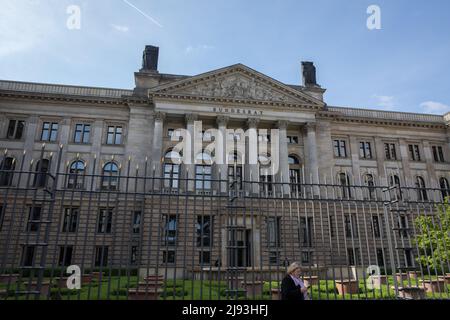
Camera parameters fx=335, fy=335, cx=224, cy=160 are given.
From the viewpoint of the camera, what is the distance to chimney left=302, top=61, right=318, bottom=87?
41.4 metres

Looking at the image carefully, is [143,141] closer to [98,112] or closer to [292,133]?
[98,112]

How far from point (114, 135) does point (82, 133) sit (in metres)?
3.27

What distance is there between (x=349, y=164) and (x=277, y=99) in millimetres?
11467

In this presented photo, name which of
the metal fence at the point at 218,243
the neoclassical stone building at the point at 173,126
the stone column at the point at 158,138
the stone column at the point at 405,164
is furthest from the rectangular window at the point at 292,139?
the stone column at the point at 158,138

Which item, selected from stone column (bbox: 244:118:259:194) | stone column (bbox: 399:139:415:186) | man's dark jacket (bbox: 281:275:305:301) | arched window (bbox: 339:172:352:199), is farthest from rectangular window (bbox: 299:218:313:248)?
stone column (bbox: 399:139:415:186)

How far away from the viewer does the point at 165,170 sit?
3428 cm

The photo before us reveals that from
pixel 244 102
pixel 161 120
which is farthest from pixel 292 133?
pixel 161 120

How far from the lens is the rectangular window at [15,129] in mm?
33819

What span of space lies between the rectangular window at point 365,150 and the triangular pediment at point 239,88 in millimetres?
7843

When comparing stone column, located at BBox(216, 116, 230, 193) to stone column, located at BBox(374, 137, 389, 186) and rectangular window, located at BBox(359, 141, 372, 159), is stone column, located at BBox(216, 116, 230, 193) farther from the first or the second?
stone column, located at BBox(374, 137, 389, 186)

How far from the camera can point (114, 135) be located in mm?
35719

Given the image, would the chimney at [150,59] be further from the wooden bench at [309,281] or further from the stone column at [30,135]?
the wooden bench at [309,281]
